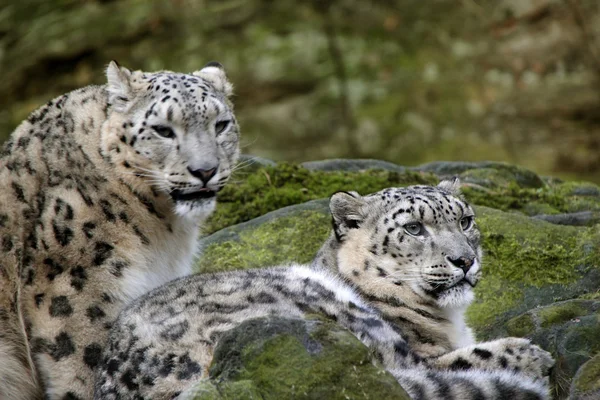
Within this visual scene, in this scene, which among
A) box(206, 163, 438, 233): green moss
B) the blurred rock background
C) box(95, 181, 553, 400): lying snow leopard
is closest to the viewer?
box(95, 181, 553, 400): lying snow leopard

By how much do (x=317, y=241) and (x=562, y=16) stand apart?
39.6 feet

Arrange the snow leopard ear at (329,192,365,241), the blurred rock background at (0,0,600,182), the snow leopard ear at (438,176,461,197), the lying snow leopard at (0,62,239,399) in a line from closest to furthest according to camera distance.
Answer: the lying snow leopard at (0,62,239,399) < the snow leopard ear at (329,192,365,241) < the snow leopard ear at (438,176,461,197) < the blurred rock background at (0,0,600,182)

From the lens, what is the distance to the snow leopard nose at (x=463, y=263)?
19.4 feet

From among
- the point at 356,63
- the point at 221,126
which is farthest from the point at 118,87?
the point at 356,63

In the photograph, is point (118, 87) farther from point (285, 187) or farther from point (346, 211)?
point (285, 187)

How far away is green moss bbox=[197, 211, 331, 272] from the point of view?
7965 mm

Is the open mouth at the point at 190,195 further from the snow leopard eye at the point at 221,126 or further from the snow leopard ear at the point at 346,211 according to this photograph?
the snow leopard ear at the point at 346,211

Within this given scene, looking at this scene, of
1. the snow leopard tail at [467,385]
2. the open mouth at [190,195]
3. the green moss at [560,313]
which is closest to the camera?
the snow leopard tail at [467,385]

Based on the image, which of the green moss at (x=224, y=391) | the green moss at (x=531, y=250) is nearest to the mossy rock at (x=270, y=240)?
the green moss at (x=531, y=250)

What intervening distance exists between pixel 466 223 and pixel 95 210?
2422 mm

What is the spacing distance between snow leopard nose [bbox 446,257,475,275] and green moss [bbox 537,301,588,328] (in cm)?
54

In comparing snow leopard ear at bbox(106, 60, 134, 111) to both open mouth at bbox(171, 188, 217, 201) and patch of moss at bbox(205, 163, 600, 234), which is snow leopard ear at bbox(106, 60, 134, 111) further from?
patch of moss at bbox(205, 163, 600, 234)

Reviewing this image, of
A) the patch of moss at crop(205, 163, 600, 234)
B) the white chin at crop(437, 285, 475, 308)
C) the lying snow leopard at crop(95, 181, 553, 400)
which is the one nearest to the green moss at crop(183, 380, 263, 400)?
the lying snow leopard at crop(95, 181, 553, 400)

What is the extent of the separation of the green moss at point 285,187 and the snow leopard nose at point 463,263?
346 centimetres
